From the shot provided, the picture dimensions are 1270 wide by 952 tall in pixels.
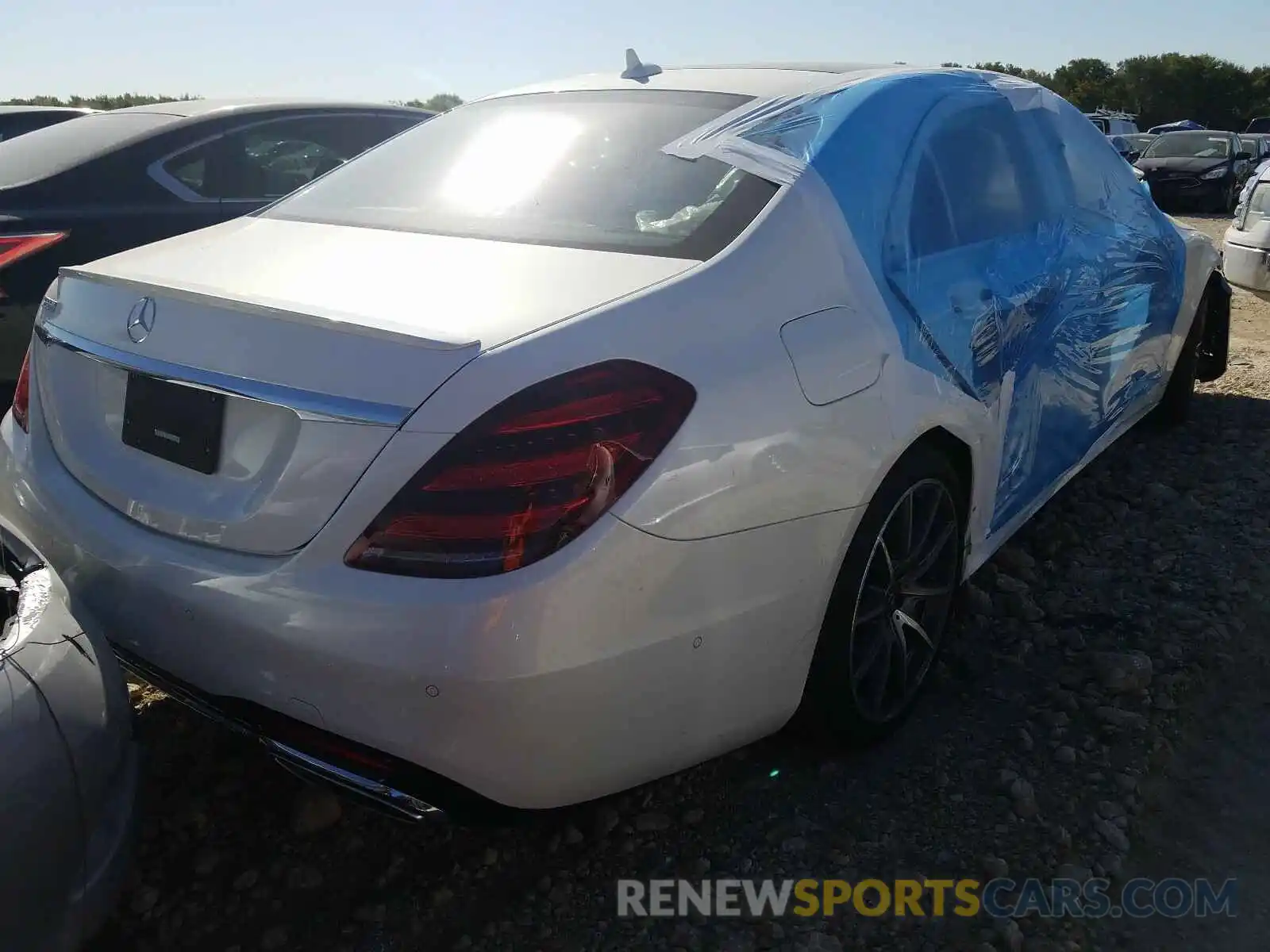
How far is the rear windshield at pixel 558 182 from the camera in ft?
7.30

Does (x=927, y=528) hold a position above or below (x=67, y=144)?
below

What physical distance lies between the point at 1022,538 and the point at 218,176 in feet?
11.9

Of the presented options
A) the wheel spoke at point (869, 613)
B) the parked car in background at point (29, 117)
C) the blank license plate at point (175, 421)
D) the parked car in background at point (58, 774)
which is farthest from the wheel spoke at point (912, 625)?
the parked car in background at point (29, 117)

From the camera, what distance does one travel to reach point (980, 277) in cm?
273

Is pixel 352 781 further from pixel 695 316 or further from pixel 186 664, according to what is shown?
pixel 695 316

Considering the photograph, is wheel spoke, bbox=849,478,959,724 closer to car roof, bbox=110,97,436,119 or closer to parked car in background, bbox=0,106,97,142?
car roof, bbox=110,97,436,119

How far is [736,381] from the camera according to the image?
1896 millimetres

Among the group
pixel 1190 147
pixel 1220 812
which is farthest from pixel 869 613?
pixel 1190 147

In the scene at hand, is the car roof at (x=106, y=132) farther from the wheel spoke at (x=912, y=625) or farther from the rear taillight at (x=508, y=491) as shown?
the wheel spoke at (x=912, y=625)

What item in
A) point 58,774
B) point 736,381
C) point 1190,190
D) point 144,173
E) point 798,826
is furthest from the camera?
point 1190,190

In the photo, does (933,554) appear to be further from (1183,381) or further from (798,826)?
(1183,381)

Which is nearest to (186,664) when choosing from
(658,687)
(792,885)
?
(658,687)

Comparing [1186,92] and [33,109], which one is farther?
[1186,92]

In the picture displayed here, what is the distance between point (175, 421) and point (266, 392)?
0.28 metres
